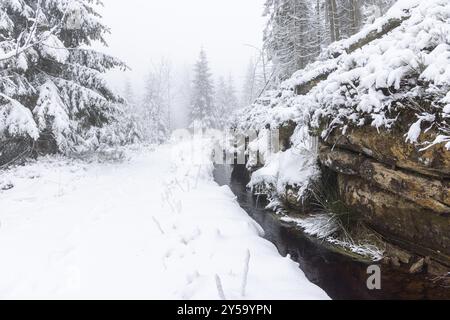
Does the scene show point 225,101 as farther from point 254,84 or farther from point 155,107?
point 155,107

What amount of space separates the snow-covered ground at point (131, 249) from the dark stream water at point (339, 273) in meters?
0.83

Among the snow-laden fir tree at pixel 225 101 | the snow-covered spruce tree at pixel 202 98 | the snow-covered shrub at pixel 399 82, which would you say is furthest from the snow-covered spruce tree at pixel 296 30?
the snow-laden fir tree at pixel 225 101

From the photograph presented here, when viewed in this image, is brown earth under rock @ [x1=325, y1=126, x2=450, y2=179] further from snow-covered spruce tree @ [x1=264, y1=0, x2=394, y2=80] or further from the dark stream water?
snow-covered spruce tree @ [x1=264, y1=0, x2=394, y2=80]

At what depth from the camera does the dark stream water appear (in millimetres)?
4543

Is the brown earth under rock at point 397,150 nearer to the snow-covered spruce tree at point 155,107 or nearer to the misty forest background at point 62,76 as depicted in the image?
the misty forest background at point 62,76

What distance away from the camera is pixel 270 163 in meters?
9.54

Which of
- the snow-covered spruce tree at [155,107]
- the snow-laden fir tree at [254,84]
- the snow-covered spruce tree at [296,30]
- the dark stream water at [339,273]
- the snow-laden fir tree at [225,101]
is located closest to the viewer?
the dark stream water at [339,273]

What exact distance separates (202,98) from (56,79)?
1050 inches

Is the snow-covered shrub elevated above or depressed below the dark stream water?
above

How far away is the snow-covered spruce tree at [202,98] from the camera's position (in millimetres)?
37594

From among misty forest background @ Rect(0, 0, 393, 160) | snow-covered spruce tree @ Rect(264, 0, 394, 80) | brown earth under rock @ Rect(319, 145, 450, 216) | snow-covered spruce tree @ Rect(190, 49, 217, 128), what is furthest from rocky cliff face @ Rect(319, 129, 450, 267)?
snow-covered spruce tree @ Rect(190, 49, 217, 128)

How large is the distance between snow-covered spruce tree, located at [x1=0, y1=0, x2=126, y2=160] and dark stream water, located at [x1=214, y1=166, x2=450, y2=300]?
7382 millimetres

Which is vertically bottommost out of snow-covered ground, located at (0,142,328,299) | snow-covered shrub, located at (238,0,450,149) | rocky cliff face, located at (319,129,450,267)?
snow-covered ground, located at (0,142,328,299)

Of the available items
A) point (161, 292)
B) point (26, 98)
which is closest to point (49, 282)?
point (161, 292)
